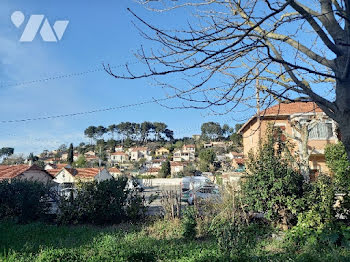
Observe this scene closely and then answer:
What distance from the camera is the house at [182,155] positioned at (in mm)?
63044

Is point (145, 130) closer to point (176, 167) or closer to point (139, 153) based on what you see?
point (139, 153)

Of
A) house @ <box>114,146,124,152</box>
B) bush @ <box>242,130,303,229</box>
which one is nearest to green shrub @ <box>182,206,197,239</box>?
bush @ <box>242,130,303,229</box>

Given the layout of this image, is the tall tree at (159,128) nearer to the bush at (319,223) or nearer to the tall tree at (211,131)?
the tall tree at (211,131)

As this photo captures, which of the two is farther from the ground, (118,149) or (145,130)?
(145,130)

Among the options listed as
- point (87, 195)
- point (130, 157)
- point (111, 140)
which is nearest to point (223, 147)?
point (130, 157)

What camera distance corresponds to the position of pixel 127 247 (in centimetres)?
544

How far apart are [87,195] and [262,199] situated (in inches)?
224

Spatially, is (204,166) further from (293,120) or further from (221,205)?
(221,205)

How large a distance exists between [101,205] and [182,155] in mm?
58854

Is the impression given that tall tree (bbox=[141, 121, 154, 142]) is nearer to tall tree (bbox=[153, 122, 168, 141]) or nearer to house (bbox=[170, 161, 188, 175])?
tall tree (bbox=[153, 122, 168, 141])

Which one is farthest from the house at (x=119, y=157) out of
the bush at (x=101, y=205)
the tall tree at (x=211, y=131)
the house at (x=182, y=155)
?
the bush at (x=101, y=205)

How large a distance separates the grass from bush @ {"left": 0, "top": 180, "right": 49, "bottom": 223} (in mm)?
606

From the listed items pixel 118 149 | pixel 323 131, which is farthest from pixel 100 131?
pixel 323 131

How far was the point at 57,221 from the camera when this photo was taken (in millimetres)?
8906
